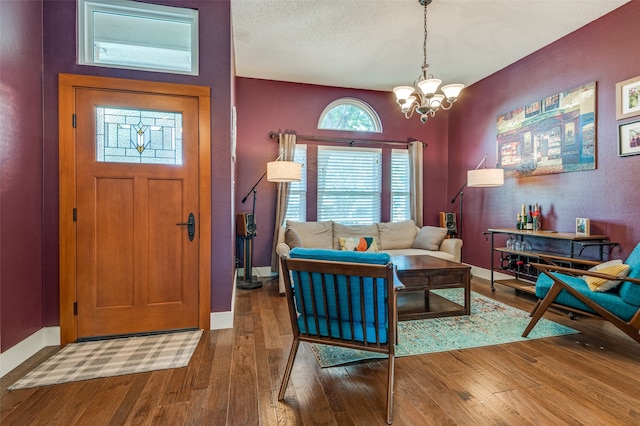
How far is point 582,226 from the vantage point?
11.2 ft

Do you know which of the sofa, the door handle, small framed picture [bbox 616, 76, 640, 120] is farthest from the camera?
the sofa

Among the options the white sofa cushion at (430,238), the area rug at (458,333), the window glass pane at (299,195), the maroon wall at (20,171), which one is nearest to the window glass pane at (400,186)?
the white sofa cushion at (430,238)

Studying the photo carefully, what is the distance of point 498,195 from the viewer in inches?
185

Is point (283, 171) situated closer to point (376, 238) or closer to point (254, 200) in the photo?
point (254, 200)

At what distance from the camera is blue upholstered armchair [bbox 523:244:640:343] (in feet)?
7.48

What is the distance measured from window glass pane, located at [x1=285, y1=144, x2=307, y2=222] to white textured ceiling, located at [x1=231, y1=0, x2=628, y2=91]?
1199mm

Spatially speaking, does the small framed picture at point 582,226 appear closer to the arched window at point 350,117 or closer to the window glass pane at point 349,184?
the window glass pane at point 349,184

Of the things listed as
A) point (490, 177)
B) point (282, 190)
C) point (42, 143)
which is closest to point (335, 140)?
point (282, 190)

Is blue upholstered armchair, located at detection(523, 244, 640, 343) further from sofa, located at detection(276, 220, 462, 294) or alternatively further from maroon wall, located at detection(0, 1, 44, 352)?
maroon wall, located at detection(0, 1, 44, 352)

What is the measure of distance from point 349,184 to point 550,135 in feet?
9.35

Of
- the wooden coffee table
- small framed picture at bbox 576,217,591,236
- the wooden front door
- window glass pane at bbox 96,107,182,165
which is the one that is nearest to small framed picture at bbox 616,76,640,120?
small framed picture at bbox 576,217,591,236

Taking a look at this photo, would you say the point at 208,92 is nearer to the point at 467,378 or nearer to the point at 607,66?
the point at 467,378

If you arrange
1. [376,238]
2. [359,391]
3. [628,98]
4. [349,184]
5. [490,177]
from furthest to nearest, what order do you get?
1. [349,184]
2. [376,238]
3. [490,177]
4. [628,98]
5. [359,391]

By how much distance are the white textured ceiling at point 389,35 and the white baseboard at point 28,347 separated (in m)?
3.46
